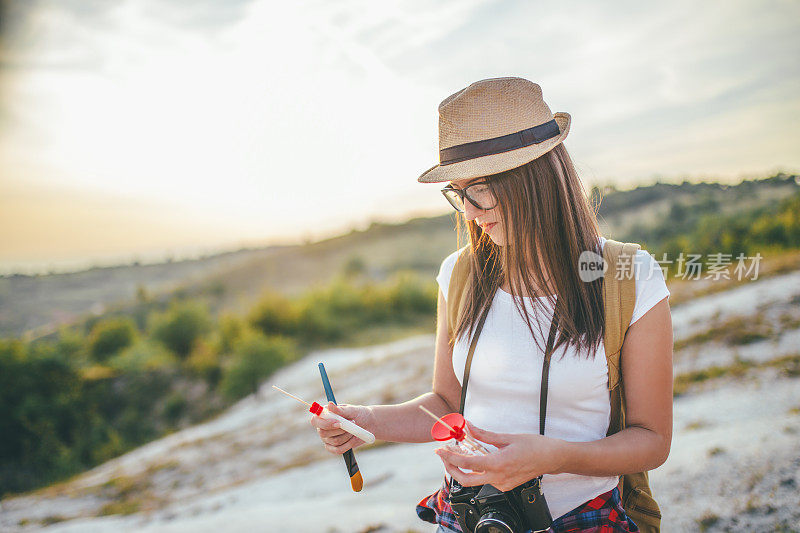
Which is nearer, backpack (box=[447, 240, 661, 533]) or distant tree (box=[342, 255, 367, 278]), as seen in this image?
backpack (box=[447, 240, 661, 533])

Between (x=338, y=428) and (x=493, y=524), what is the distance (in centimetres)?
53

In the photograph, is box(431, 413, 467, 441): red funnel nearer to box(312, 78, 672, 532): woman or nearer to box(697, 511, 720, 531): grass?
box(312, 78, 672, 532): woman

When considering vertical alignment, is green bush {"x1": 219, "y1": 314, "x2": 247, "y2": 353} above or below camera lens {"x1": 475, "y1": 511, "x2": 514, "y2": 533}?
below

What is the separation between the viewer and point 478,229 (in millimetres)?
1750

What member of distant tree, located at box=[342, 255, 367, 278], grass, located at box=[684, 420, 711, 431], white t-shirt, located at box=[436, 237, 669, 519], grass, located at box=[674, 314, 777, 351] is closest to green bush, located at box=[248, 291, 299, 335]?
grass, located at box=[674, 314, 777, 351]

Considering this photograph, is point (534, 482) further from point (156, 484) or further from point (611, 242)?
point (156, 484)

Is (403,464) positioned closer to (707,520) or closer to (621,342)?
(707,520)

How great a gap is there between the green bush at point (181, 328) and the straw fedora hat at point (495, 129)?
69.6 ft

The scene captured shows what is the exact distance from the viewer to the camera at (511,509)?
130 centimetres

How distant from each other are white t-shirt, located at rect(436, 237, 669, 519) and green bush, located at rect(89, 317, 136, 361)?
2362 centimetres

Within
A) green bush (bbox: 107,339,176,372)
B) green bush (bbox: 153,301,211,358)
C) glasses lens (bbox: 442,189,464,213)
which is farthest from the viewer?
green bush (bbox: 153,301,211,358)

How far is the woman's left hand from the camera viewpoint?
46.7 inches

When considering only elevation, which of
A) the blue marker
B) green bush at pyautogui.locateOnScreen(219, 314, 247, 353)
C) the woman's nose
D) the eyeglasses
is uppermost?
the eyeglasses

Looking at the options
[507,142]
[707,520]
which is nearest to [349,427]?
[507,142]
